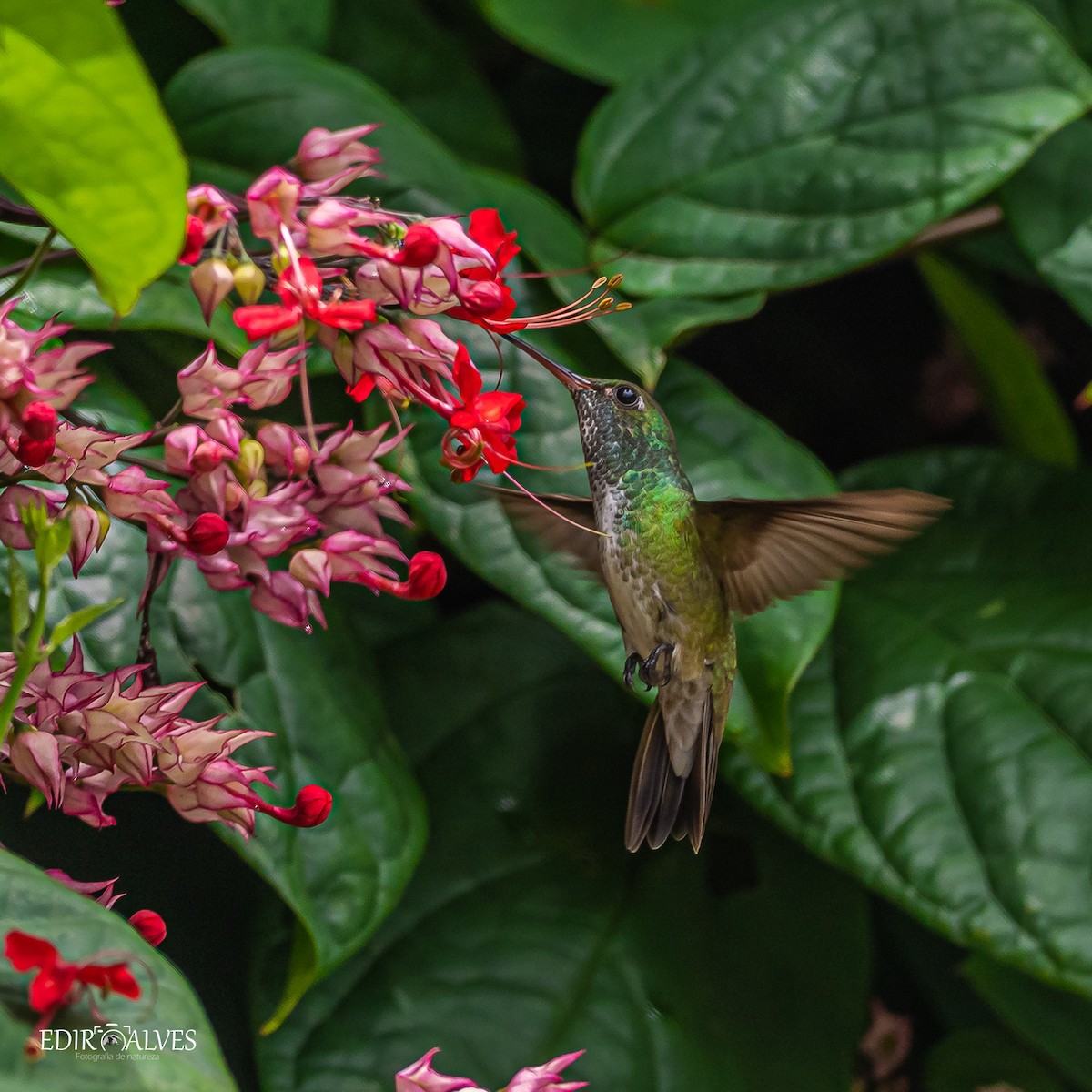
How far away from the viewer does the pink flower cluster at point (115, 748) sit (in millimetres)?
520

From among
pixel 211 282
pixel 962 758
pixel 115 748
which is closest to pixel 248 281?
pixel 211 282

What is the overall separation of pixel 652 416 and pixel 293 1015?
24.0 inches

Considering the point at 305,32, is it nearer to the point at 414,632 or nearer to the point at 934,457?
the point at 414,632

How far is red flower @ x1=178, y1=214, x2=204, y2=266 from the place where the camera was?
523mm

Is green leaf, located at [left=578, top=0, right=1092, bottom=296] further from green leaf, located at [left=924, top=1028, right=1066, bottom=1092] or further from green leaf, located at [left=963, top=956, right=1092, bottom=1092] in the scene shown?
green leaf, located at [left=924, top=1028, right=1066, bottom=1092]

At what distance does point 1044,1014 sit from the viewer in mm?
1286

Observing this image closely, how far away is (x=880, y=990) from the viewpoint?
146cm

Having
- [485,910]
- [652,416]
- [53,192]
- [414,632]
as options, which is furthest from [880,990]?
[53,192]

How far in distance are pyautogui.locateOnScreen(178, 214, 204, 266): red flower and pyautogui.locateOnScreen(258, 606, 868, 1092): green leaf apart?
2.36 ft

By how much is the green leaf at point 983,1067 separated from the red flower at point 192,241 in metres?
1.27

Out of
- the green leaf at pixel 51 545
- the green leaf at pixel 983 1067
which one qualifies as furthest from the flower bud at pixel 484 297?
the green leaf at pixel 983 1067

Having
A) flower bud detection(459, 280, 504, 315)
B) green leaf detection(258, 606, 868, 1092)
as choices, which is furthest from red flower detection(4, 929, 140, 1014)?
green leaf detection(258, 606, 868, 1092)

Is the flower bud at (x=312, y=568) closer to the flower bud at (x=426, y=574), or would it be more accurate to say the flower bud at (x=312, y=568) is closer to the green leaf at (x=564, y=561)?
the flower bud at (x=426, y=574)

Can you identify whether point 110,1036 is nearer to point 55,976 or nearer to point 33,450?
point 55,976
